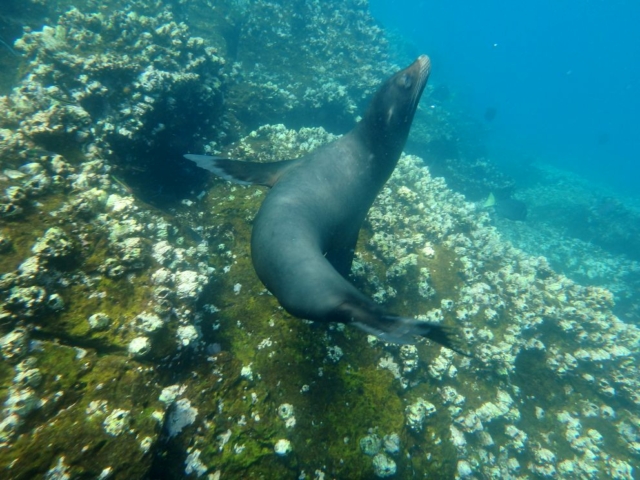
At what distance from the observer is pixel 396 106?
3.94 meters

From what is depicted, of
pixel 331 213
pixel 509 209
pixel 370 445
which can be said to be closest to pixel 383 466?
pixel 370 445

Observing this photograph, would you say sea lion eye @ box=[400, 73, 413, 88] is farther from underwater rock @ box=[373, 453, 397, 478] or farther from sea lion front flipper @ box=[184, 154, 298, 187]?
underwater rock @ box=[373, 453, 397, 478]

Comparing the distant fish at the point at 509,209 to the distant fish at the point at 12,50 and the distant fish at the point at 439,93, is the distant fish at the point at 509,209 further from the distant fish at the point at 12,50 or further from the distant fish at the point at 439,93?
the distant fish at the point at 12,50

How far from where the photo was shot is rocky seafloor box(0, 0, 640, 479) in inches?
106

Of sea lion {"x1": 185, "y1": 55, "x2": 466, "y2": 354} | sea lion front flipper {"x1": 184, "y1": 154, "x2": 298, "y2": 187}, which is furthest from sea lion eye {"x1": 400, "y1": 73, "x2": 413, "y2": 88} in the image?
sea lion front flipper {"x1": 184, "y1": 154, "x2": 298, "y2": 187}

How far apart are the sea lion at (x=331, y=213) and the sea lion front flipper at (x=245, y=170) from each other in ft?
0.04

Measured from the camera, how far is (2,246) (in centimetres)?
278

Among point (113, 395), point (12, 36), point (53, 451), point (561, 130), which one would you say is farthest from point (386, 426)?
point (561, 130)

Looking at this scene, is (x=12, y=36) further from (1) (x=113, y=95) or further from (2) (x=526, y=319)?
(2) (x=526, y=319)

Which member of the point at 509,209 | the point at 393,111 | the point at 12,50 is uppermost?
the point at 509,209

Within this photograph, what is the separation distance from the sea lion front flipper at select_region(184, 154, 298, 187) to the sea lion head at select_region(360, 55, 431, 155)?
114 cm

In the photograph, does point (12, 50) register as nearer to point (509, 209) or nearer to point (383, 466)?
point (383, 466)

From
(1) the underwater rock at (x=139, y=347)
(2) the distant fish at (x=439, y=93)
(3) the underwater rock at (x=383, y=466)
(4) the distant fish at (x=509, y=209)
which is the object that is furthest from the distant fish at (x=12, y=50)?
(2) the distant fish at (x=439, y=93)

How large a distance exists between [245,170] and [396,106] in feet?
6.86
